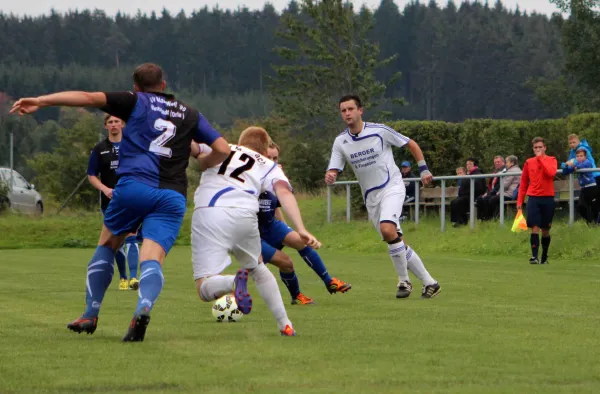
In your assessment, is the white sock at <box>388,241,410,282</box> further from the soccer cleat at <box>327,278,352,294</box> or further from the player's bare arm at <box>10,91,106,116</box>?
the player's bare arm at <box>10,91,106,116</box>

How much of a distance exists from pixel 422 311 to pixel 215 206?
3059mm

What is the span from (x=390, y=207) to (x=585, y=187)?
897 centimetres

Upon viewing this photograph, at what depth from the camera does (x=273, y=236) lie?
11.5m

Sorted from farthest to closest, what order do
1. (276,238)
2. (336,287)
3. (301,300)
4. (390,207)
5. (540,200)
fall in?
(540,200) → (390,207) → (336,287) → (301,300) → (276,238)

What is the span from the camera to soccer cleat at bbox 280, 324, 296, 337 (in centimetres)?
831

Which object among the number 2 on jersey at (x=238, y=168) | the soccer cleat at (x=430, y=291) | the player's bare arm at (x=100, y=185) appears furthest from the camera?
the player's bare arm at (x=100, y=185)

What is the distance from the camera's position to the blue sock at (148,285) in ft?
25.0

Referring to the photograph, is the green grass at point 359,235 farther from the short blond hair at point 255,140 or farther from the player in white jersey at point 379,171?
the short blond hair at point 255,140

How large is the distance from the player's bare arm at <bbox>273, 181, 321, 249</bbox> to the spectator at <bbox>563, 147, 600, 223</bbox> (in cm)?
1304

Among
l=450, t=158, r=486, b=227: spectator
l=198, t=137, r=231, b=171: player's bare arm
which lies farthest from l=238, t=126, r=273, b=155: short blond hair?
l=450, t=158, r=486, b=227: spectator

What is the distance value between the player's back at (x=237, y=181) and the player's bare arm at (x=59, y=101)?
41.8 inches

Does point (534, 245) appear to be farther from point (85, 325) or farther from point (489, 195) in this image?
point (85, 325)

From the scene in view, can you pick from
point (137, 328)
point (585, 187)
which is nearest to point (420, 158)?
point (137, 328)

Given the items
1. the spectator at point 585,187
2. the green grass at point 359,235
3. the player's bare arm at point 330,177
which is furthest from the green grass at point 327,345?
the spectator at point 585,187
